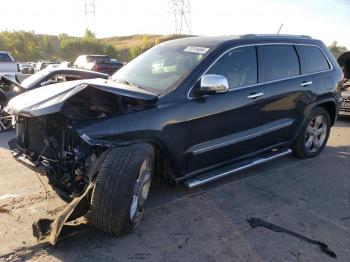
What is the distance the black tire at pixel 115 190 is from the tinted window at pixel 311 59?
336 centimetres

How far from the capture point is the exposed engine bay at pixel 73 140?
147 inches

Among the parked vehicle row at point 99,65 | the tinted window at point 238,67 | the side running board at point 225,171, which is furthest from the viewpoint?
the parked vehicle row at point 99,65

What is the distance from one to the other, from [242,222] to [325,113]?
9.99ft

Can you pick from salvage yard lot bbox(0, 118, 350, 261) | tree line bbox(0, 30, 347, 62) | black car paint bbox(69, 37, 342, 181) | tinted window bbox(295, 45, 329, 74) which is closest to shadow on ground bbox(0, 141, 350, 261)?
salvage yard lot bbox(0, 118, 350, 261)

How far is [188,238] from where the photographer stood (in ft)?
12.1

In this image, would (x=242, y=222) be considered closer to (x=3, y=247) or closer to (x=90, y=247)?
(x=90, y=247)

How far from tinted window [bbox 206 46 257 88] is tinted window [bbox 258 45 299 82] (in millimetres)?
169

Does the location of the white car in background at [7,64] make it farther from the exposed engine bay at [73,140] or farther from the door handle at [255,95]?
the door handle at [255,95]

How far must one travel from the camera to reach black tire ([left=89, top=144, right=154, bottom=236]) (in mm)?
3408

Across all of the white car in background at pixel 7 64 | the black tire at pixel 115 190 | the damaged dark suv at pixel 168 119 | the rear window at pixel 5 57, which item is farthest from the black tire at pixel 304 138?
the rear window at pixel 5 57

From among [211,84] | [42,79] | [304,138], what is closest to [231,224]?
[211,84]

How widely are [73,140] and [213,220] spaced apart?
1.60 m

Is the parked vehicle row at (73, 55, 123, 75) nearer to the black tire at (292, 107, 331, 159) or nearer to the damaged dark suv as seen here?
the black tire at (292, 107, 331, 159)

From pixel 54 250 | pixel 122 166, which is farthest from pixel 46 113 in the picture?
pixel 54 250
